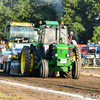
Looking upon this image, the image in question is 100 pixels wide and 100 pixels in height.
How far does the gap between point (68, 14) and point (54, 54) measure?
29.3 metres

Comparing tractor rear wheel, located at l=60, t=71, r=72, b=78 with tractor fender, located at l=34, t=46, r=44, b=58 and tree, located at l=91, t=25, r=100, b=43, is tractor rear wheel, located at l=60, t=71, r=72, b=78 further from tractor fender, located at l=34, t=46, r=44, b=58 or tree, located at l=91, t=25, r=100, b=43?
tree, located at l=91, t=25, r=100, b=43

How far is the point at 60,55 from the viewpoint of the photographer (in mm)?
12523

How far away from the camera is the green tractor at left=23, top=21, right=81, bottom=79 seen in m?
12.4

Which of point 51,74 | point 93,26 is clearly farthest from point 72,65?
point 93,26

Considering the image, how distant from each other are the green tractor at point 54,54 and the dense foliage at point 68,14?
86.3ft

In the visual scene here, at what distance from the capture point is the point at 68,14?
1624 inches

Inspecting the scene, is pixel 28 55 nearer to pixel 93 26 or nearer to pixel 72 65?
pixel 72 65

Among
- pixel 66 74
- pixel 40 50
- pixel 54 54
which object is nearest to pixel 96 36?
pixel 66 74

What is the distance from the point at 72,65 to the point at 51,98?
5.96 meters

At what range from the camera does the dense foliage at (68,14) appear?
40.9 m

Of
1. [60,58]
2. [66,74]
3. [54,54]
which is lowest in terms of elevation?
[66,74]

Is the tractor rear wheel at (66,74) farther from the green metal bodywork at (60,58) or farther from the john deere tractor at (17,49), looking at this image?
the john deere tractor at (17,49)

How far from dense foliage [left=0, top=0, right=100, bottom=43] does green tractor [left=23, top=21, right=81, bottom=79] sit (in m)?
26.3

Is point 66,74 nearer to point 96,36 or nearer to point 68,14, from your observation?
point 96,36
